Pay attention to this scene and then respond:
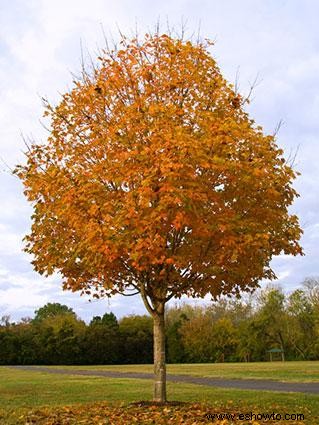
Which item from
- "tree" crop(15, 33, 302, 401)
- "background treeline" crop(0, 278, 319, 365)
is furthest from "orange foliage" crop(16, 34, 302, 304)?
"background treeline" crop(0, 278, 319, 365)

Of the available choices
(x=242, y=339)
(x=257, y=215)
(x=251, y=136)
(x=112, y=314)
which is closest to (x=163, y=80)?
(x=251, y=136)

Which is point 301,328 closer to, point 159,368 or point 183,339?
point 183,339

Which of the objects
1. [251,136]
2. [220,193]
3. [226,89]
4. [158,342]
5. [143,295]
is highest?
[226,89]

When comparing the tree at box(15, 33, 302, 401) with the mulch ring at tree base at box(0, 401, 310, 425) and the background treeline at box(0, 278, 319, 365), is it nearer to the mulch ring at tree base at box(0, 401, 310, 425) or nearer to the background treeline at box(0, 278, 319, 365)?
the mulch ring at tree base at box(0, 401, 310, 425)

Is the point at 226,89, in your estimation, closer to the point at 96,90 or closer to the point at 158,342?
the point at 96,90

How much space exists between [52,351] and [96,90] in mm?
60469

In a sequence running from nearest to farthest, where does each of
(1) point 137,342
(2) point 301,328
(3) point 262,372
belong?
(3) point 262,372, (2) point 301,328, (1) point 137,342

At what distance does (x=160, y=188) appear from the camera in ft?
35.3

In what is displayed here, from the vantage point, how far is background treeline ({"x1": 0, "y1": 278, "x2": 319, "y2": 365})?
67.6 meters

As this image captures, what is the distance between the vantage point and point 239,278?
519 inches

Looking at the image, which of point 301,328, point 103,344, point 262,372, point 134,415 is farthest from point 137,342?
point 134,415

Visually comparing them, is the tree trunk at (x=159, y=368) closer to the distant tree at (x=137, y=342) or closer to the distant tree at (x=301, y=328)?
the distant tree at (x=301, y=328)

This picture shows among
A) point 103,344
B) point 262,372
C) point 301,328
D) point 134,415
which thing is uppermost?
point 301,328

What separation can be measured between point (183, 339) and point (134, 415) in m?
59.7
